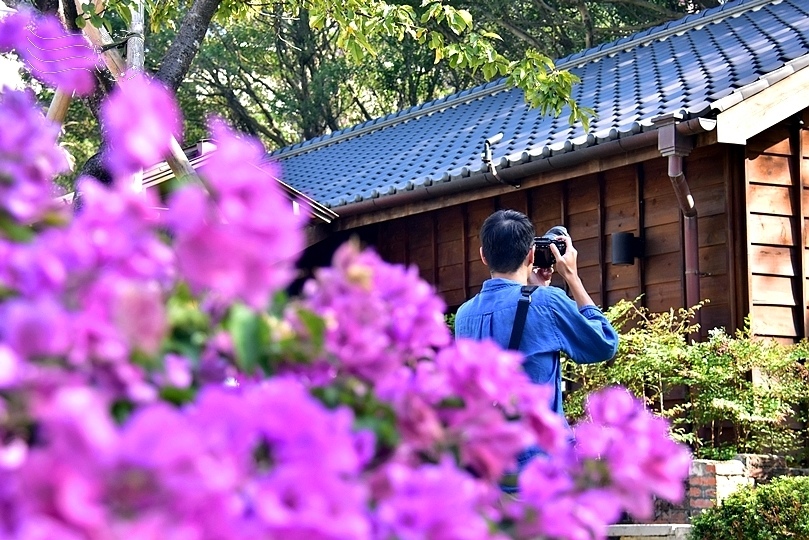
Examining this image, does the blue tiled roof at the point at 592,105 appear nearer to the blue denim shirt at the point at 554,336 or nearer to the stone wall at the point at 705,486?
the stone wall at the point at 705,486

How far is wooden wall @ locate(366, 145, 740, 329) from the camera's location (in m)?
8.38

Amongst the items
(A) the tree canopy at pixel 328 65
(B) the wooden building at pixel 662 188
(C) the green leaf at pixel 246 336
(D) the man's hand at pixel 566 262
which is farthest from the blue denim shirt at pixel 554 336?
(A) the tree canopy at pixel 328 65

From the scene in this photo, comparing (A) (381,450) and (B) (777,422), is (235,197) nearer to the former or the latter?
(A) (381,450)

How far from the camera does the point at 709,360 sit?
7293 mm

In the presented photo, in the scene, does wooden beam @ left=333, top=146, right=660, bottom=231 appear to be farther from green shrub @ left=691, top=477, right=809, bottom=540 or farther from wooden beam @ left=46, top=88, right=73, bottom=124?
wooden beam @ left=46, top=88, right=73, bottom=124

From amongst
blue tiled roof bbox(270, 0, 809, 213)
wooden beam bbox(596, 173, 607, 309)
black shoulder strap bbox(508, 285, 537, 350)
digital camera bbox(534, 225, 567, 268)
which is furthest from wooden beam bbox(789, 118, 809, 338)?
black shoulder strap bbox(508, 285, 537, 350)

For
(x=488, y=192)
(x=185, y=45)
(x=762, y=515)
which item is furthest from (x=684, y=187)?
(x=185, y=45)

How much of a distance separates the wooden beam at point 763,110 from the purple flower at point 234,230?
7166 millimetres

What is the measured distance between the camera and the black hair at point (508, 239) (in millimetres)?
3301

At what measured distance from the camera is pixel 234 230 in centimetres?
84

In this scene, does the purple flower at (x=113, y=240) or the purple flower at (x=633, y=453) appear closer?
the purple flower at (x=113, y=240)

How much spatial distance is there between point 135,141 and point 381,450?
44 centimetres

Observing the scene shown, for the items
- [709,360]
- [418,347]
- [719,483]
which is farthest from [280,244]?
[709,360]

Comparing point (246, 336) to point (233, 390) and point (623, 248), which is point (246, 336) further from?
point (623, 248)
